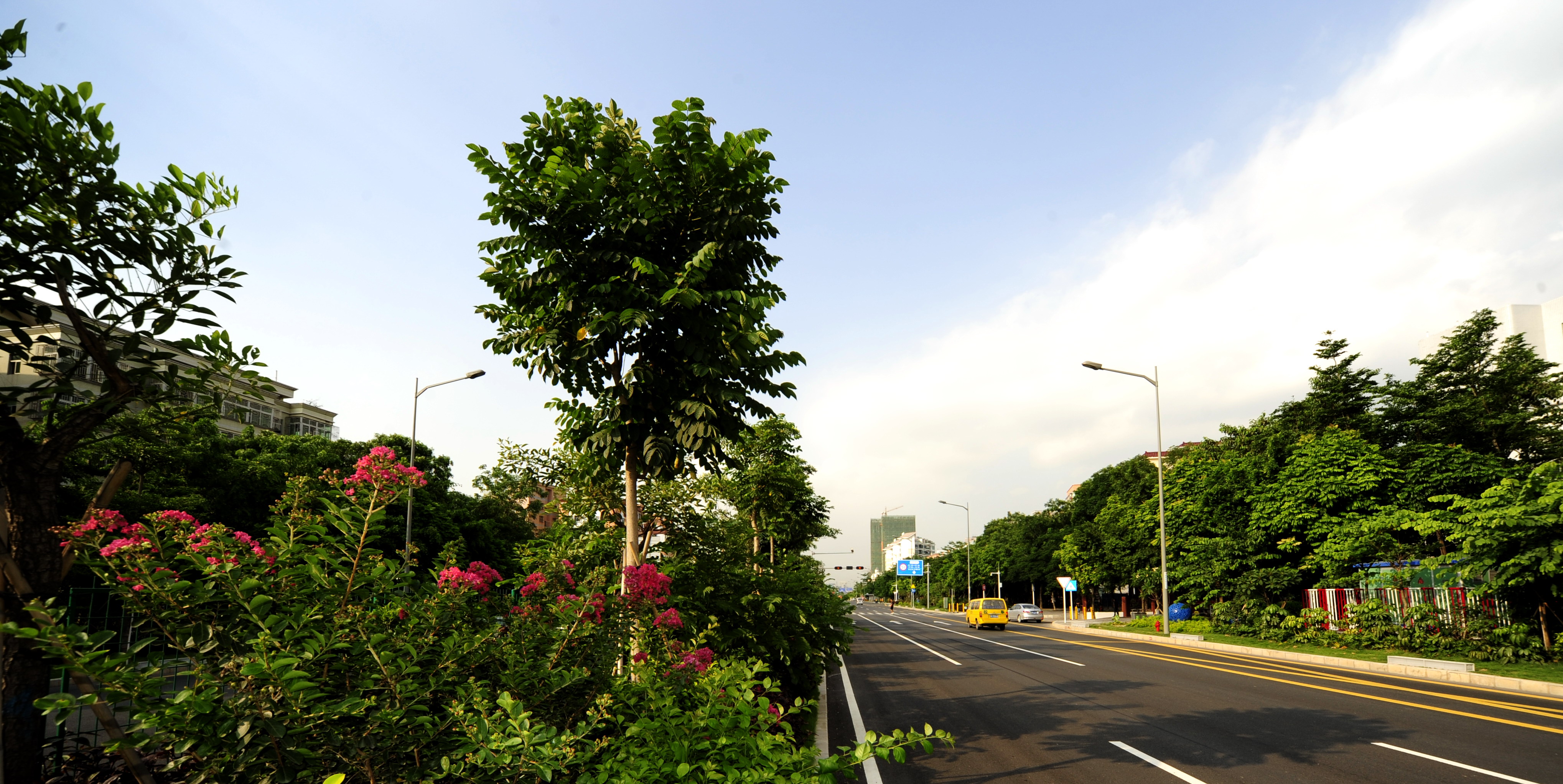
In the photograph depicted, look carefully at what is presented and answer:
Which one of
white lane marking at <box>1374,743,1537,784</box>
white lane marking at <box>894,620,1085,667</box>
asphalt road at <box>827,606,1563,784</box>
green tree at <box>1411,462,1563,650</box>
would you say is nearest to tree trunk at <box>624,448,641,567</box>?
asphalt road at <box>827,606,1563,784</box>

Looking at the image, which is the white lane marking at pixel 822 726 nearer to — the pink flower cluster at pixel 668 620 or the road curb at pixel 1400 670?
the pink flower cluster at pixel 668 620

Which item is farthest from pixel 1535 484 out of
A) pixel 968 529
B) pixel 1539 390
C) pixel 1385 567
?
pixel 968 529

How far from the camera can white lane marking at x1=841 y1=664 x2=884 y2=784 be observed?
8.48m

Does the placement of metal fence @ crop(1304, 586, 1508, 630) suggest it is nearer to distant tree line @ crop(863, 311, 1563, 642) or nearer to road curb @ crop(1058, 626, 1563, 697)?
distant tree line @ crop(863, 311, 1563, 642)

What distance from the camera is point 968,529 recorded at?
2817 inches

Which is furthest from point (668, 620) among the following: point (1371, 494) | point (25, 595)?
point (1371, 494)

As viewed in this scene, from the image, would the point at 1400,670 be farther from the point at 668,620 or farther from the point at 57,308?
the point at 57,308

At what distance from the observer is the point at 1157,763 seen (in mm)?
8930

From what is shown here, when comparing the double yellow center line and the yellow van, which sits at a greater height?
the double yellow center line

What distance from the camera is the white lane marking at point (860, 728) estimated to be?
8.48 metres

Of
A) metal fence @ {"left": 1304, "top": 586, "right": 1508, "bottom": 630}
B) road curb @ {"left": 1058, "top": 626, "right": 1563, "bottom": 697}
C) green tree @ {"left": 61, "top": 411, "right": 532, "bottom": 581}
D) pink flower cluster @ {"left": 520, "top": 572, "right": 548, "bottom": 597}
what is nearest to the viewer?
pink flower cluster @ {"left": 520, "top": 572, "right": 548, "bottom": 597}

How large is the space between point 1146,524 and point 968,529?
99.0ft

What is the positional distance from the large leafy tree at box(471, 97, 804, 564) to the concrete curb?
1782cm

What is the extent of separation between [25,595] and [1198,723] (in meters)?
13.6
